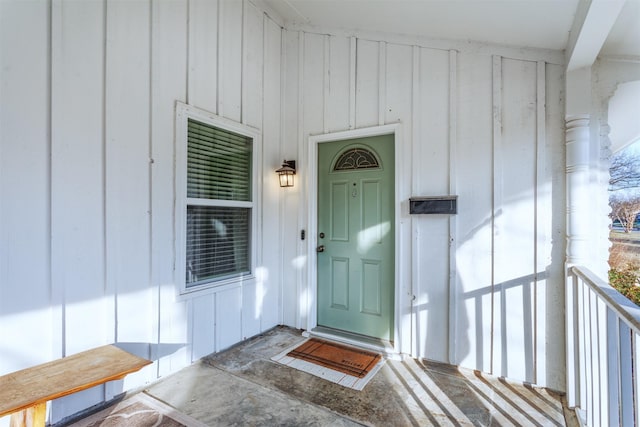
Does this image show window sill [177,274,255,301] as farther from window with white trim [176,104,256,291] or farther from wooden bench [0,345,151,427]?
wooden bench [0,345,151,427]

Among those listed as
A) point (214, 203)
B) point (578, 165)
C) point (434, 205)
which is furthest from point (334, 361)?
point (578, 165)

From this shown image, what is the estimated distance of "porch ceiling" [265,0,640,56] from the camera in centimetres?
197

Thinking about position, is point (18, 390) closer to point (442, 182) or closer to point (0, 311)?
point (0, 311)

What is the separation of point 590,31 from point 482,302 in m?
1.94

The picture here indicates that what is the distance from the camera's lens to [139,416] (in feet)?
6.44

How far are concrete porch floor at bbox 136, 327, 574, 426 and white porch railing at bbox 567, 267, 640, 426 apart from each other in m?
0.27

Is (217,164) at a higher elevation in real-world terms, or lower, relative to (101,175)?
higher

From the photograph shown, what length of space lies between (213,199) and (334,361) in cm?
180

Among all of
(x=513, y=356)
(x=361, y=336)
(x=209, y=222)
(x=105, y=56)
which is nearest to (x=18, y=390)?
(x=209, y=222)

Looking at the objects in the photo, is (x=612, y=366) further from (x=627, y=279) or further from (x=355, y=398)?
Answer: (x=355, y=398)

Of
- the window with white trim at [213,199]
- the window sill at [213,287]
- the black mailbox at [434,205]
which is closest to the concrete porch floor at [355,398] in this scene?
the window sill at [213,287]

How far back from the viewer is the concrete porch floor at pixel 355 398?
6.46 ft

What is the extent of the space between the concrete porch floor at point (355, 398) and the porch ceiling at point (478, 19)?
2505mm

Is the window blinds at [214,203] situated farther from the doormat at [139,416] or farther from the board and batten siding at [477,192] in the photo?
the board and batten siding at [477,192]
